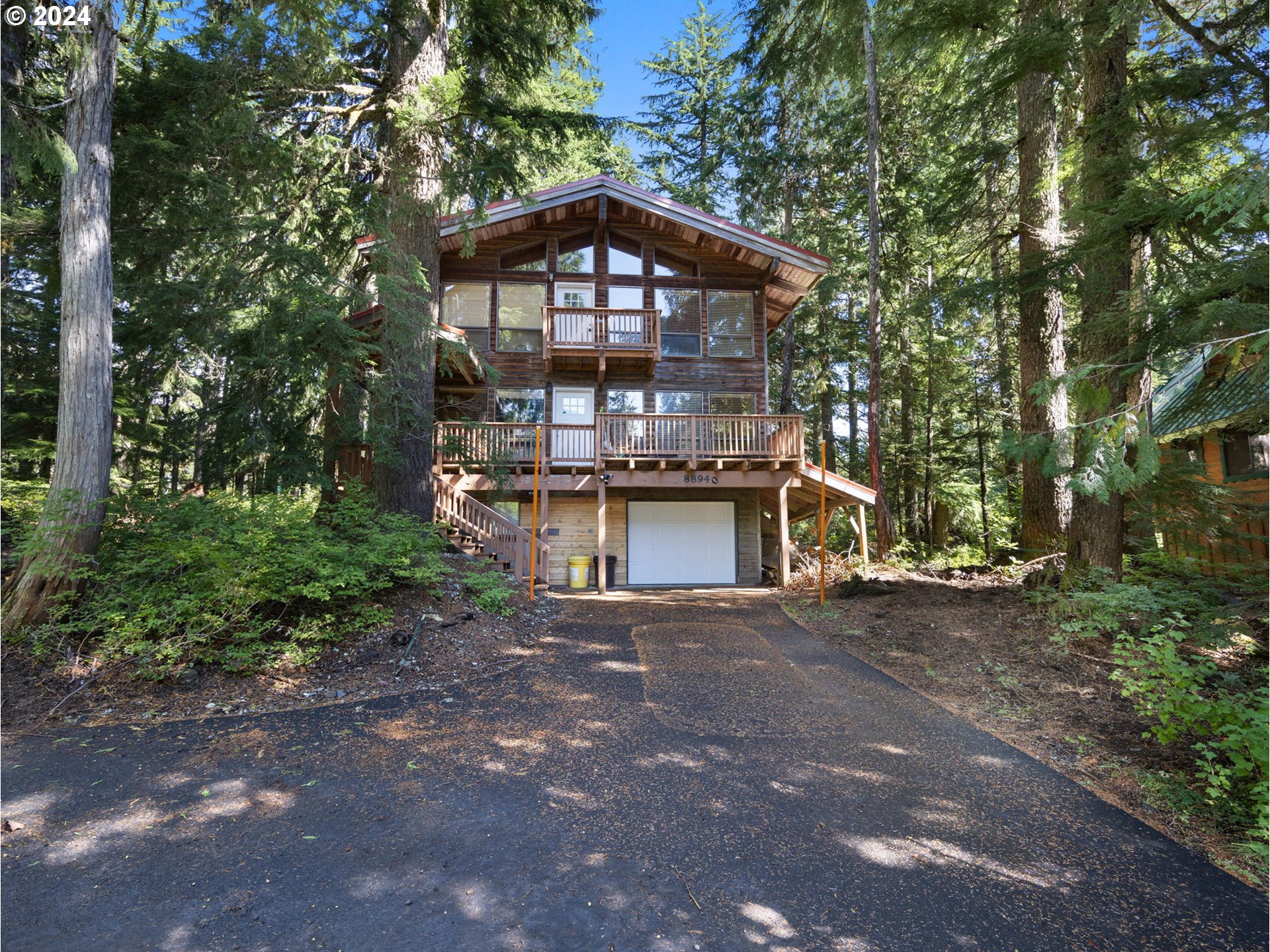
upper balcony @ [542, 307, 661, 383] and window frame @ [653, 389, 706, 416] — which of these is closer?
upper balcony @ [542, 307, 661, 383]

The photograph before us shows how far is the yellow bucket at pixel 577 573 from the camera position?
13039 millimetres

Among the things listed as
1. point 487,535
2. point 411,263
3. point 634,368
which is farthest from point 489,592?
point 634,368

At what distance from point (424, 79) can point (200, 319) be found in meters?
4.87

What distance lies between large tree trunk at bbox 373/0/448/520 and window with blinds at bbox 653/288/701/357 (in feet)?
20.3

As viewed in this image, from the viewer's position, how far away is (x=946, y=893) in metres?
2.62

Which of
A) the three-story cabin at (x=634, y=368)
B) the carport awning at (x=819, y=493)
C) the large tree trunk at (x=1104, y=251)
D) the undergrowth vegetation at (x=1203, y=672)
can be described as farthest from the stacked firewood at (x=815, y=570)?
the undergrowth vegetation at (x=1203, y=672)

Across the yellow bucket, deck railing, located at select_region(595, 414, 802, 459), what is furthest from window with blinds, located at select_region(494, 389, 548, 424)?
the yellow bucket

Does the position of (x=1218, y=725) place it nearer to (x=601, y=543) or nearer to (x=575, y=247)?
(x=601, y=543)

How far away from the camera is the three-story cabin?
12.3 m

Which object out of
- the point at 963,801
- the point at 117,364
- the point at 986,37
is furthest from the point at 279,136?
the point at 963,801

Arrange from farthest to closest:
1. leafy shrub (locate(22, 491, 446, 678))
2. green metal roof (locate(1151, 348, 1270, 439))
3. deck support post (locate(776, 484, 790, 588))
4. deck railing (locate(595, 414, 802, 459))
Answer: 1. deck support post (locate(776, 484, 790, 588))
2. deck railing (locate(595, 414, 802, 459))
3. leafy shrub (locate(22, 491, 446, 678))
4. green metal roof (locate(1151, 348, 1270, 439))

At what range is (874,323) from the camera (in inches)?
529

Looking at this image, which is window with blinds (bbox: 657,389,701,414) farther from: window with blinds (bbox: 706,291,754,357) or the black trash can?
the black trash can

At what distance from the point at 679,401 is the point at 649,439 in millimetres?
2257
